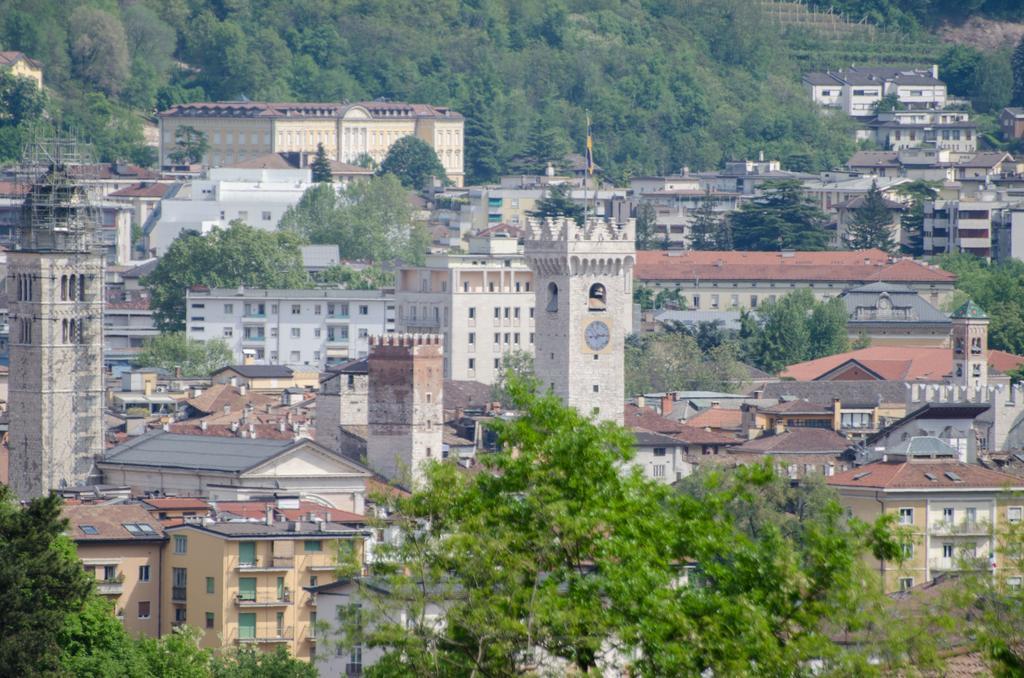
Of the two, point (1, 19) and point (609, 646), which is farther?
point (1, 19)

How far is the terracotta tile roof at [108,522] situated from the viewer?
59.0 m

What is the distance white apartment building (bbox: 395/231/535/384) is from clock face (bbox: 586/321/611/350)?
24.0 m

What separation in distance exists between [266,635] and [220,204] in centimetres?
9809

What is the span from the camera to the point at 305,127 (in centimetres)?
17688

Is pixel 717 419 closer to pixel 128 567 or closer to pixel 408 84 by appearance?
pixel 128 567

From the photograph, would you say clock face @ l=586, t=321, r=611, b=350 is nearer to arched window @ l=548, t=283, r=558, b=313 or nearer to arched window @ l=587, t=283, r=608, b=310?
arched window @ l=587, t=283, r=608, b=310

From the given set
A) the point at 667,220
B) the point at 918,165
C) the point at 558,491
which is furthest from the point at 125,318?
the point at 558,491

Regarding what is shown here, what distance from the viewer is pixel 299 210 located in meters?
155

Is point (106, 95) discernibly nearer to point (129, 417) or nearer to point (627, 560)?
point (129, 417)

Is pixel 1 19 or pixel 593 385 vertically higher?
pixel 1 19

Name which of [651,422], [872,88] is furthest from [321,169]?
[651,422]

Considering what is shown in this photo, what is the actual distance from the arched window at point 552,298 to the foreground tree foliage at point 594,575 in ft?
180

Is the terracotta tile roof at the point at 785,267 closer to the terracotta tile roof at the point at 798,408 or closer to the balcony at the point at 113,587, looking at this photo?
the terracotta tile roof at the point at 798,408

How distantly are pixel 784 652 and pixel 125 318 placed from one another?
101 meters
